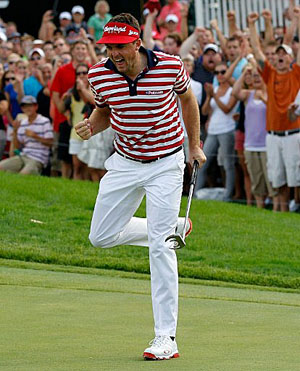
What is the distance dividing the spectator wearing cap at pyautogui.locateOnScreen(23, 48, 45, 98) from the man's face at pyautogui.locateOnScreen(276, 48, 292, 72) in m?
4.80

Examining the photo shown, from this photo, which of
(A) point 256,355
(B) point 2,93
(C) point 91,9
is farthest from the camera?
(C) point 91,9

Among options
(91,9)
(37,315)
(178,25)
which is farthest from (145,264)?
(91,9)

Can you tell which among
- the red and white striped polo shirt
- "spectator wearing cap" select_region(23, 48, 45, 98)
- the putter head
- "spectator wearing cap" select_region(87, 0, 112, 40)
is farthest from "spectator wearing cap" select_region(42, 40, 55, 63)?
the putter head

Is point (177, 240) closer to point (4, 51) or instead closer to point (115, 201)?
point (115, 201)

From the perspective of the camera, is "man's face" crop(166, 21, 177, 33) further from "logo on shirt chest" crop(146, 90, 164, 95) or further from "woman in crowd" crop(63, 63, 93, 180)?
"logo on shirt chest" crop(146, 90, 164, 95)

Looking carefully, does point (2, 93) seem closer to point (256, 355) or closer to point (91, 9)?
point (91, 9)

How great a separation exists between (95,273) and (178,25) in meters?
9.24

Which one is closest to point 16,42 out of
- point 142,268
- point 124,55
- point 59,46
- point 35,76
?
point 59,46

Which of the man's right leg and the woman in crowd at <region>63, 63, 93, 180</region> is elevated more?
the man's right leg

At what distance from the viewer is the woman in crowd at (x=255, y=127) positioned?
48.8 feet

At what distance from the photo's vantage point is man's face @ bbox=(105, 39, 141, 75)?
6250 millimetres

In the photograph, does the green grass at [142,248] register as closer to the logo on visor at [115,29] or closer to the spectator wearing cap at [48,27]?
the logo on visor at [115,29]

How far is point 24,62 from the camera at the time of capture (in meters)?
18.3

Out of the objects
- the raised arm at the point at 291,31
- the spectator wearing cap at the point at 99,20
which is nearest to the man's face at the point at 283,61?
the raised arm at the point at 291,31
